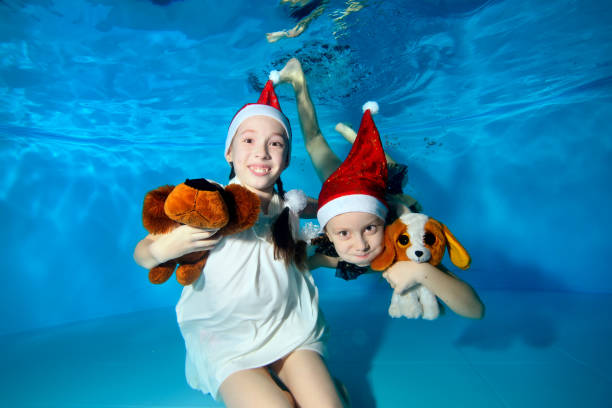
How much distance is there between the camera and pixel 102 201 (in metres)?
6.17

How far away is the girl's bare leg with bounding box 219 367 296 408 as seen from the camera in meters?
1.71

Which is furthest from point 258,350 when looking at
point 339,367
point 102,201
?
point 102,201

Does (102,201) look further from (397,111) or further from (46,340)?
(397,111)

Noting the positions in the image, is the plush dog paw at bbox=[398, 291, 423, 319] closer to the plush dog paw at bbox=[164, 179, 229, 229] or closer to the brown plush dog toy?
the brown plush dog toy

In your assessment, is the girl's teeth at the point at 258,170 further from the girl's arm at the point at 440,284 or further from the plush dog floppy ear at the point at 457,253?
the plush dog floppy ear at the point at 457,253

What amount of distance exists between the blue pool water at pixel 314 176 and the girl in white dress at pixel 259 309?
2.67 ft

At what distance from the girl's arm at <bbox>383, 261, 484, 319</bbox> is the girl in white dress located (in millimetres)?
765

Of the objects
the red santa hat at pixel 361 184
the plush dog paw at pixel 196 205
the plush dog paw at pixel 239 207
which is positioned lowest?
the plush dog paw at pixel 196 205

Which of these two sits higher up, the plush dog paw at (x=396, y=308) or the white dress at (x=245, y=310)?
the white dress at (x=245, y=310)

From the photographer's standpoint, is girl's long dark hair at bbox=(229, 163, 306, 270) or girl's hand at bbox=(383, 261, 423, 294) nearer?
girl's hand at bbox=(383, 261, 423, 294)

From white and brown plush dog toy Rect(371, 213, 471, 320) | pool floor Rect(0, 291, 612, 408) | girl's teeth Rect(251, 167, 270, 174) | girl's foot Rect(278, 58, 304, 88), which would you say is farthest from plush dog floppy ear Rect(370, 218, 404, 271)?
girl's foot Rect(278, 58, 304, 88)

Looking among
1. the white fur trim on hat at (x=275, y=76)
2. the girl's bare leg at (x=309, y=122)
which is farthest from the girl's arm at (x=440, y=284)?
→ the white fur trim on hat at (x=275, y=76)

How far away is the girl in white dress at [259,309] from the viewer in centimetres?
189

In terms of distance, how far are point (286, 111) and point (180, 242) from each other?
20.4 ft
